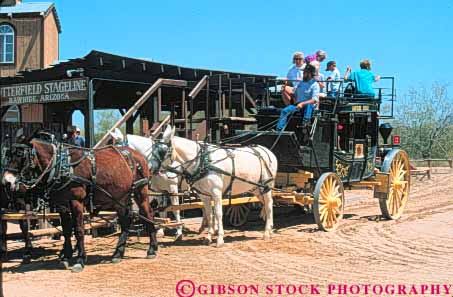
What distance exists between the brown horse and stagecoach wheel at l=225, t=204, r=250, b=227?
3.36 metres

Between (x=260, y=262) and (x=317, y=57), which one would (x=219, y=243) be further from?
(x=317, y=57)

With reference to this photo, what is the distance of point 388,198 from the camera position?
518 inches

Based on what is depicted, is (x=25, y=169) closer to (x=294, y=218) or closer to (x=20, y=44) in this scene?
(x=294, y=218)

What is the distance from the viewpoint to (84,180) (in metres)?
7.97

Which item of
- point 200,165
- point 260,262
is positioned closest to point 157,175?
point 200,165

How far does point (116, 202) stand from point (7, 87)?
7.29 m

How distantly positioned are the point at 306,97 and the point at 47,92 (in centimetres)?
586

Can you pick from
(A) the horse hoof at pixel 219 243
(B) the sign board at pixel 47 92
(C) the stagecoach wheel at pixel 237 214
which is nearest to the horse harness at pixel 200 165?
(A) the horse hoof at pixel 219 243

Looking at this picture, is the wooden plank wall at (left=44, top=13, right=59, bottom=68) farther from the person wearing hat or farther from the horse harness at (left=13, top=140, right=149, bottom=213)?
the horse harness at (left=13, top=140, right=149, bottom=213)

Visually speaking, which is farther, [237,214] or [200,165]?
[237,214]

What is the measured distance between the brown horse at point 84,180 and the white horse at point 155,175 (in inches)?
32.0

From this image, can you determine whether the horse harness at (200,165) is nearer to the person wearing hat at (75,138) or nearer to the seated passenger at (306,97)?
the seated passenger at (306,97)

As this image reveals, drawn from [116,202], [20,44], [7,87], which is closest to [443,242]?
[116,202]

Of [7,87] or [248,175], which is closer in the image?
[248,175]
